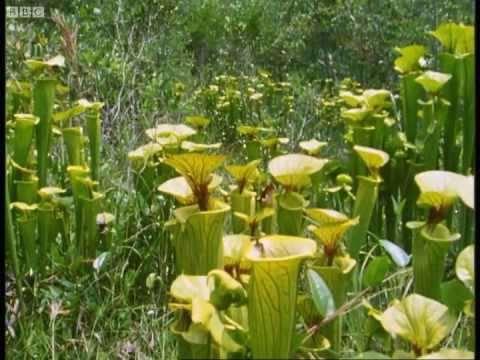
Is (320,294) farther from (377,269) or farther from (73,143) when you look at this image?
(73,143)

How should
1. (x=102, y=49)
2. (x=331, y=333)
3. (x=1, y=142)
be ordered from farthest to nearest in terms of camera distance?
(x=102, y=49) < (x=1, y=142) < (x=331, y=333)

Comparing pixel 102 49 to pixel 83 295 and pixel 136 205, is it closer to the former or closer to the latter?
pixel 136 205

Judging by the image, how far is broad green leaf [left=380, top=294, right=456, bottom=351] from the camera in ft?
2.15

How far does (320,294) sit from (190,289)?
0.43 feet

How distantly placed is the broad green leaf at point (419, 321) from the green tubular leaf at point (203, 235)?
191mm

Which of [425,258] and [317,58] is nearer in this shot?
[425,258]

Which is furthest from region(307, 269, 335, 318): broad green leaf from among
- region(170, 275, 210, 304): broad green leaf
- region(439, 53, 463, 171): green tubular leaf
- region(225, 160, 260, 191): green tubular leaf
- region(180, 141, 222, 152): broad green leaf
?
region(439, 53, 463, 171): green tubular leaf

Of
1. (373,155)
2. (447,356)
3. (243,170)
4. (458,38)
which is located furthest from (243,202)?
(458,38)

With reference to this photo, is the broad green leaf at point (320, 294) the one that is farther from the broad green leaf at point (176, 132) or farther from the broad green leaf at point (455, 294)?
the broad green leaf at point (176, 132)

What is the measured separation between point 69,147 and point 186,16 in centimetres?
308

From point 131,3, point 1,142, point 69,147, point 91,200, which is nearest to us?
point 1,142

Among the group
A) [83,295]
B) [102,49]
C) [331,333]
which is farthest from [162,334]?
[102,49]

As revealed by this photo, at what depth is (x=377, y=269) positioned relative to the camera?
33.6 inches

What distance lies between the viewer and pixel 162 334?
127 cm
